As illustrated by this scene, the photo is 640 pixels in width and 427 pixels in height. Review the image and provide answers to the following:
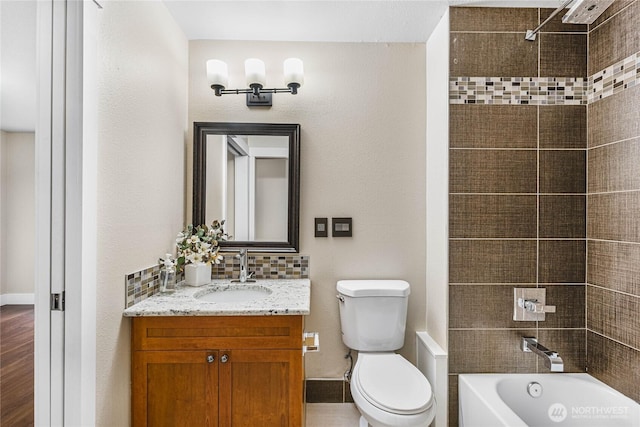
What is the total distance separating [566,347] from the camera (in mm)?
1844

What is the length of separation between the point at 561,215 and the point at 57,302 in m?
2.25

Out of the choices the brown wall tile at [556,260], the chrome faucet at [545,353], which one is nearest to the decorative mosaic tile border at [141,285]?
the chrome faucet at [545,353]

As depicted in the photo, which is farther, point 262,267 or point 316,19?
point 262,267

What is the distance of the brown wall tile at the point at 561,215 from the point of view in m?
1.84

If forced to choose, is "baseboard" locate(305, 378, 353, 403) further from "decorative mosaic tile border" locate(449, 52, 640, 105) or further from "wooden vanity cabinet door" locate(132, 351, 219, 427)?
"decorative mosaic tile border" locate(449, 52, 640, 105)

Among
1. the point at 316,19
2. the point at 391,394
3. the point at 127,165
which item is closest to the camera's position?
the point at 127,165

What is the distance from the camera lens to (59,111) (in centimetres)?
117

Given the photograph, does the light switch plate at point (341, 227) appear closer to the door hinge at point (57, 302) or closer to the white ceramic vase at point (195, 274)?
the white ceramic vase at point (195, 274)

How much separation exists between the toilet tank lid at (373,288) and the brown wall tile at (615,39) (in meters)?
1.50

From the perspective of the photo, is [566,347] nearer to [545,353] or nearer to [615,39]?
[545,353]

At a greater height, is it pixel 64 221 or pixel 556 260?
pixel 64 221

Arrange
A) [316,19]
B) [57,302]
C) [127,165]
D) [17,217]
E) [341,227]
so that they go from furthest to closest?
[341,227] → [316,19] → [127,165] → [57,302] → [17,217]

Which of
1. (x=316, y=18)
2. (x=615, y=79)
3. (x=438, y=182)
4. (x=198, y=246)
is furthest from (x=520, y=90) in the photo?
(x=198, y=246)

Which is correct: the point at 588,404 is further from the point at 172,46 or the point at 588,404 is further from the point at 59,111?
the point at 172,46
